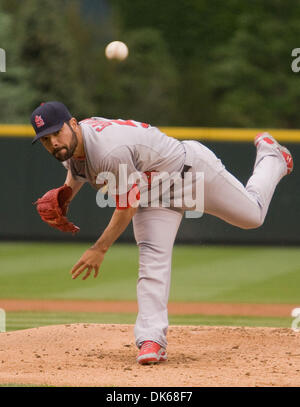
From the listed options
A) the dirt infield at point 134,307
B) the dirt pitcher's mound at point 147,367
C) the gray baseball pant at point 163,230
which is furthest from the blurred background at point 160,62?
the gray baseball pant at point 163,230

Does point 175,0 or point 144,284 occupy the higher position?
point 175,0

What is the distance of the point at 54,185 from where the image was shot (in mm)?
12812

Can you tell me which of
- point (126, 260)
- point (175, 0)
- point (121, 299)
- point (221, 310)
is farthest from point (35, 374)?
point (175, 0)

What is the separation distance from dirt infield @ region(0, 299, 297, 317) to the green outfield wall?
4930 mm

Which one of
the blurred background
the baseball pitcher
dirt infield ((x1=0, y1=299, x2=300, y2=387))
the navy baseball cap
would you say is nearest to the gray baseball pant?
the baseball pitcher

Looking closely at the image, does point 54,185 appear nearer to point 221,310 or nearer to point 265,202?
point 221,310

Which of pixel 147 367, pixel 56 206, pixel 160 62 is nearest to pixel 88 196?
pixel 56 206

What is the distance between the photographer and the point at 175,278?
Answer: 9609 mm

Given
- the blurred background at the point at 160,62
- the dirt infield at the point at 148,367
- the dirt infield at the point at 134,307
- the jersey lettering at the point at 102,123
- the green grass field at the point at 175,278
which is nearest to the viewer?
the dirt infield at the point at 148,367

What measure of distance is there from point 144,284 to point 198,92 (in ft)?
97.6

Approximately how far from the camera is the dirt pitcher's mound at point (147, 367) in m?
4.11

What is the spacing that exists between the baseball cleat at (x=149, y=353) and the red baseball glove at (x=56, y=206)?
30.3 inches

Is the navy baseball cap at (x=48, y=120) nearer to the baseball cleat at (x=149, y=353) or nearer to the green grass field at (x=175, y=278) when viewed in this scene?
the baseball cleat at (x=149, y=353)
